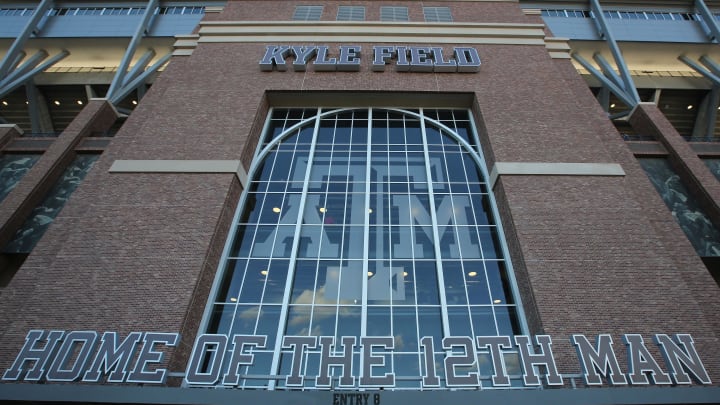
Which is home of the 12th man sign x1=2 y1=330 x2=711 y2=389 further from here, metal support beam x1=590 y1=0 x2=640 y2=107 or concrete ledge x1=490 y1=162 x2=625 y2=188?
metal support beam x1=590 y1=0 x2=640 y2=107

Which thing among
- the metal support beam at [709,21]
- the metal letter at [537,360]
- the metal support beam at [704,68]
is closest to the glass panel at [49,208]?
the metal letter at [537,360]

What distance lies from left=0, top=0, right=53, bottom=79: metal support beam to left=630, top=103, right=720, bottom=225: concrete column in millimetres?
34451

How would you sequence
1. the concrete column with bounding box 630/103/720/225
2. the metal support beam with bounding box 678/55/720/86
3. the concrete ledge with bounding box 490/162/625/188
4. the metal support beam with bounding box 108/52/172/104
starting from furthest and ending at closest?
the metal support beam with bounding box 678/55/720/86, the metal support beam with bounding box 108/52/172/104, the concrete column with bounding box 630/103/720/225, the concrete ledge with bounding box 490/162/625/188

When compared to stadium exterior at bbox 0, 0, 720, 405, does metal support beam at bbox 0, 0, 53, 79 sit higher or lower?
higher

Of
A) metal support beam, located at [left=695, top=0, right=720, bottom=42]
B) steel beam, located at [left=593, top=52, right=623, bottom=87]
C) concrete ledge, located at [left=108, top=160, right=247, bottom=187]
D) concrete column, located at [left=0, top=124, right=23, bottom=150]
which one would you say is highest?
metal support beam, located at [left=695, top=0, right=720, bottom=42]

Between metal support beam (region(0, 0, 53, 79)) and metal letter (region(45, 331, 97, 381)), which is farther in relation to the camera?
metal support beam (region(0, 0, 53, 79))

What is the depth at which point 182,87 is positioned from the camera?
65.1ft

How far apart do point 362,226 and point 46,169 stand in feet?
44.9

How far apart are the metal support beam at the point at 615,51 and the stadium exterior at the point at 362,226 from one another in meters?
0.18

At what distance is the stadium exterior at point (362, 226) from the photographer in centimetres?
1073

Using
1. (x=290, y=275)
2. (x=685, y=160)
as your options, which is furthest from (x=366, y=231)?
(x=685, y=160)

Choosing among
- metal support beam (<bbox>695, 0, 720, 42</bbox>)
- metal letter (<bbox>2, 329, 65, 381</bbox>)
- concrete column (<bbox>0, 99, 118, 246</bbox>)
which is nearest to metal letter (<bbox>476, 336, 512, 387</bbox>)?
metal letter (<bbox>2, 329, 65, 381</bbox>)

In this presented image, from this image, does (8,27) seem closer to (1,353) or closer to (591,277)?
(1,353)

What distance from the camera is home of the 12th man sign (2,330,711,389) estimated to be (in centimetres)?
1024
